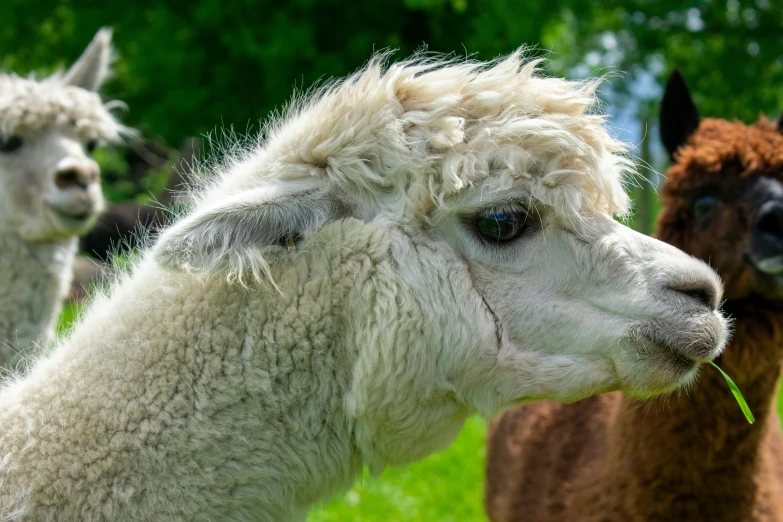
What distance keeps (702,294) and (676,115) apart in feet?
7.77

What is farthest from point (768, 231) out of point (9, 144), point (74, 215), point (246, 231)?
point (9, 144)

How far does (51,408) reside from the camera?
2172mm

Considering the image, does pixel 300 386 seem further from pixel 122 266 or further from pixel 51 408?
pixel 122 266

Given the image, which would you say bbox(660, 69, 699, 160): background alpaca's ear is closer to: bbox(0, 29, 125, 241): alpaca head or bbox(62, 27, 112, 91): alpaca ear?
bbox(0, 29, 125, 241): alpaca head

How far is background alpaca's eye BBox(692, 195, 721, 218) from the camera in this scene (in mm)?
3848

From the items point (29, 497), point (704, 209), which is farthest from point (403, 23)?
point (29, 497)

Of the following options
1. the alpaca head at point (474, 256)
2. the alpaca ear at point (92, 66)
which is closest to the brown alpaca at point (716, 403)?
the alpaca head at point (474, 256)

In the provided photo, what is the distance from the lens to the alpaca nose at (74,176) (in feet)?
17.0

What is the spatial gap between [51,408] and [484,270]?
1.23 metres

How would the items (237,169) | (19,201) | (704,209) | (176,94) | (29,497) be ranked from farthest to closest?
1. (176,94)
2. (19,201)
3. (704,209)
4. (237,169)
5. (29,497)

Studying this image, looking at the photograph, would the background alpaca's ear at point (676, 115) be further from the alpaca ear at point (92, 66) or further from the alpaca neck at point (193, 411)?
the alpaca ear at point (92, 66)

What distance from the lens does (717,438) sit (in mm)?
3537

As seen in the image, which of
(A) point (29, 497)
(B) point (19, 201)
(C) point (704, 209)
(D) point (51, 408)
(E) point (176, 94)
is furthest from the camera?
(E) point (176, 94)

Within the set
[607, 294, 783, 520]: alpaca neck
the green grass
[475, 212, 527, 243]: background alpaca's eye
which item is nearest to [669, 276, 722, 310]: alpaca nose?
[475, 212, 527, 243]: background alpaca's eye
